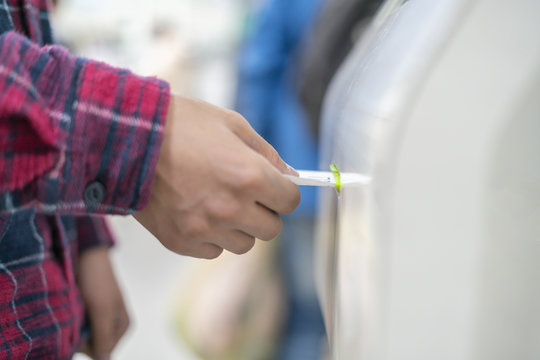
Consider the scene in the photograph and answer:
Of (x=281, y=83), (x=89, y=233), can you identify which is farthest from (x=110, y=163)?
(x=281, y=83)

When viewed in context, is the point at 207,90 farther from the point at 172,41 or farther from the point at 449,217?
the point at 449,217

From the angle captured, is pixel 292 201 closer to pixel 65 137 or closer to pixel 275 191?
pixel 275 191

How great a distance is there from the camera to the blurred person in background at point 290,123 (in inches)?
40.6

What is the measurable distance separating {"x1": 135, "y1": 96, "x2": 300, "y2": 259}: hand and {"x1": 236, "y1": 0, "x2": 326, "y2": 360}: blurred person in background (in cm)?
64

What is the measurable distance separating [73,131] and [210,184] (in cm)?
9

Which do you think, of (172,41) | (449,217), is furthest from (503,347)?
(172,41)

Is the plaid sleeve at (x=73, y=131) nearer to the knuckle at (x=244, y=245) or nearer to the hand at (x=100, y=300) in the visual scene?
the knuckle at (x=244, y=245)

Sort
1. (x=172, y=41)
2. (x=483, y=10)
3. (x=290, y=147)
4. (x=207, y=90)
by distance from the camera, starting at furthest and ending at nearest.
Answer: (x=207, y=90)
(x=172, y=41)
(x=290, y=147)
(x=483, y=10)

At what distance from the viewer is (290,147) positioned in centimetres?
106

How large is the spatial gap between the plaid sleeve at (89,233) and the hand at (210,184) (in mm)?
239

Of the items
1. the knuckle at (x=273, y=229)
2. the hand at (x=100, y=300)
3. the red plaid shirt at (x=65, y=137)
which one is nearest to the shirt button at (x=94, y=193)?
the red plaid shirt at (x=65, y=137)

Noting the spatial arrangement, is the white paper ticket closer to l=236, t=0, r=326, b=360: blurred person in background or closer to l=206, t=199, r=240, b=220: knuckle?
l=206, t=199, r=240, b=220: knuckle

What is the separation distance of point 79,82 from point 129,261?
4.40 feet

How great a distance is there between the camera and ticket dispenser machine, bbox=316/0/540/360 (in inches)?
9.4
